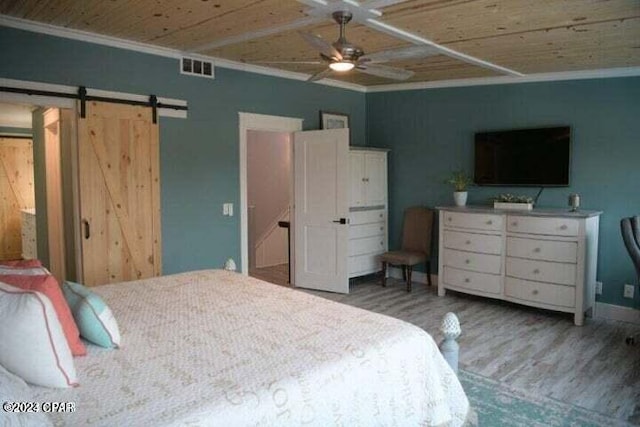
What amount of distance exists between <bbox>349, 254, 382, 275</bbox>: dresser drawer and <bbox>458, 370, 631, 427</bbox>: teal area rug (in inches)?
A: 105

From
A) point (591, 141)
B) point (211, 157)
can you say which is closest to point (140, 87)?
point (211, 157)

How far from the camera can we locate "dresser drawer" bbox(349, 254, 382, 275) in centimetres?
570

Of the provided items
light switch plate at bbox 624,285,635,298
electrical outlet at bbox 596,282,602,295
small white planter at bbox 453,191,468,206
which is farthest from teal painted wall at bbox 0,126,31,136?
light switch plate at bbox 624,285,635,298

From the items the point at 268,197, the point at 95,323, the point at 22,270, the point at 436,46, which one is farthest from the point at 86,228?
the point at 268,197

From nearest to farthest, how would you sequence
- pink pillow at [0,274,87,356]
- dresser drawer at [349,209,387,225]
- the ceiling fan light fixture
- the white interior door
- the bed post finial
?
pink pillow at [0,274,87,356] → the bed post finial → the ceiling fan light fixture → the white interior door → dresser drawer at [349,209,387,225]

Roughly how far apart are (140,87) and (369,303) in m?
3.16

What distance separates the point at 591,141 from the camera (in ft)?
15.6

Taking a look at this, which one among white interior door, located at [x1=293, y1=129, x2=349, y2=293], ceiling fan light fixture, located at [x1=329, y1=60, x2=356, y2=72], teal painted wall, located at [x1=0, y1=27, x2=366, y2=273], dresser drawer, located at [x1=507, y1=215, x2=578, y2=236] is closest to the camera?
ceiling fan light fixture, located at [x1=329, y1=60, x2=356, y2=72]

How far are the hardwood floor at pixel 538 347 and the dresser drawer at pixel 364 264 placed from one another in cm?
32

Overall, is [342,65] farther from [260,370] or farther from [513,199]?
[513,199]

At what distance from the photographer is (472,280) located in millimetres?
5125

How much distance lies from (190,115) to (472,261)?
3.34 m

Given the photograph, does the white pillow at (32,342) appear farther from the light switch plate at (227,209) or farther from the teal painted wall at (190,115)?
the light switch plate at (227,209)

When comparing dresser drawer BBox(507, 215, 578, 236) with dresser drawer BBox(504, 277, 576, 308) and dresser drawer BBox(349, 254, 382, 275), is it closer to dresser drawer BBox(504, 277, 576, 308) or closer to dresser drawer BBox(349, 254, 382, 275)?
dresser drawer BBox(504, 277, 576, 308)
